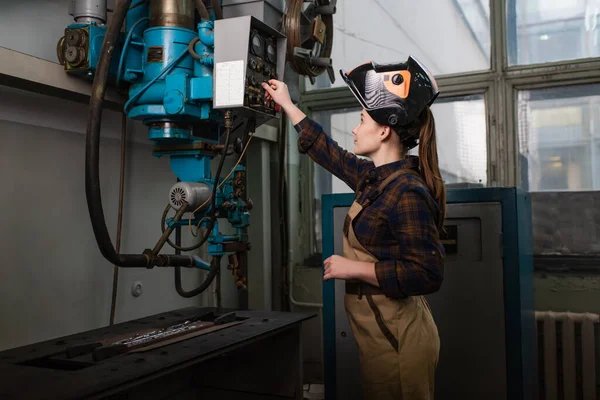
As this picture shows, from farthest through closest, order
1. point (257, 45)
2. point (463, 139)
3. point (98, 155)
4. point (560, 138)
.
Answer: point (463, 139)
point (560, 138)
point (257, 45)
point (98, 155)

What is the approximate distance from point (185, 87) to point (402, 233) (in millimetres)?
732

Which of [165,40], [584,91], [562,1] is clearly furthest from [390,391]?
[562,1]

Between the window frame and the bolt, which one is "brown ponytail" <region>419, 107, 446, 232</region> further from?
the window frame

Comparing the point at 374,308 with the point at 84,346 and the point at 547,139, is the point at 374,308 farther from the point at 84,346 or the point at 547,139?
the point at 547,139

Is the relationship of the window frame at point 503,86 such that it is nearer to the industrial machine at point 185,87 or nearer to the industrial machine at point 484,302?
the industrial machine at point 484,302

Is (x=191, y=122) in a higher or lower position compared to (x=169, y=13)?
lower

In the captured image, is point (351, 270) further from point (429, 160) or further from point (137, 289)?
point (137, 289)

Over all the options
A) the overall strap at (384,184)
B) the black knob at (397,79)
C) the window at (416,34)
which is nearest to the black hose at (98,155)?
the overall strap at (384,184)

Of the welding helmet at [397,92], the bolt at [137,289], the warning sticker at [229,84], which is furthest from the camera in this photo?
the bolt at [137,289]

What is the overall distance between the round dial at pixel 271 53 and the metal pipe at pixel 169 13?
25 centimetres

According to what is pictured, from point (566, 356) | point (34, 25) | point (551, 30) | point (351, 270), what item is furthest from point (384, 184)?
point (551, 30)

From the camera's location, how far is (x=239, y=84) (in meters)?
1.47

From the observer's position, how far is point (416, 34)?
2.92m

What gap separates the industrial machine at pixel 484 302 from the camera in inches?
73.2
